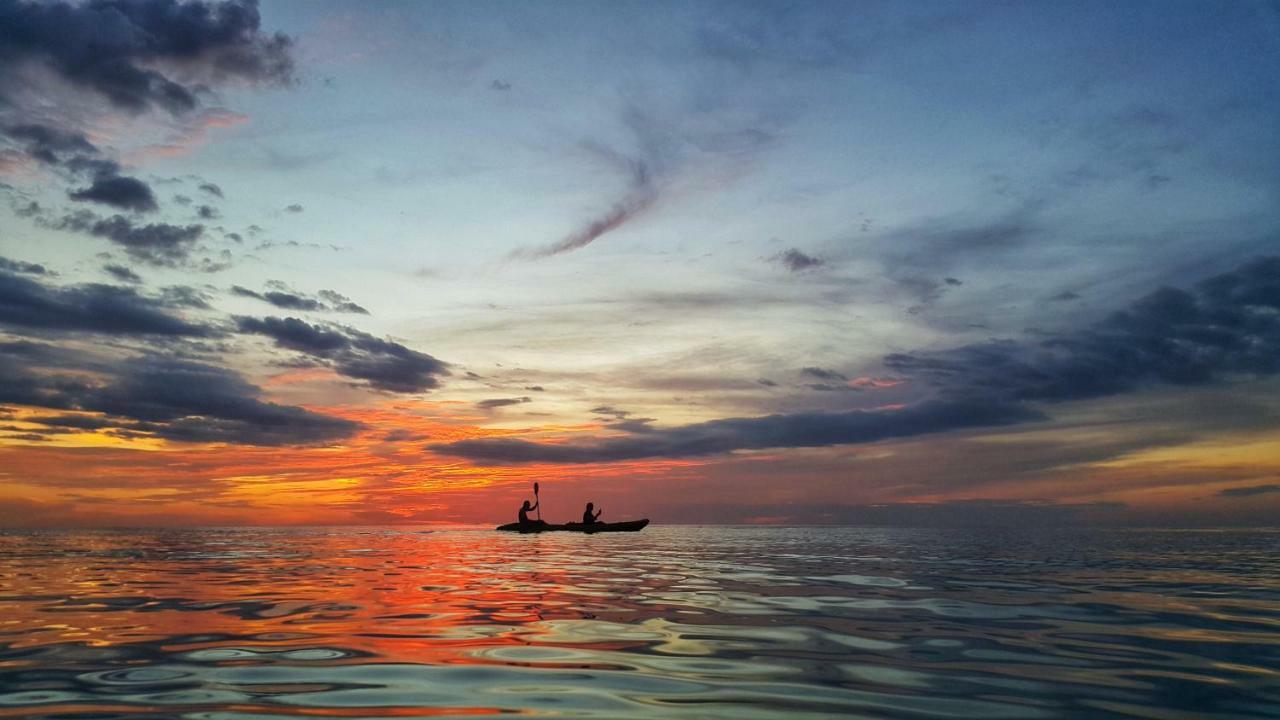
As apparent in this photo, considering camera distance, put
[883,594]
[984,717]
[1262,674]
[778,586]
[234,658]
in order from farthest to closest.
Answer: [778,586], [883,594], [234,658], [1262,674], [984,717]

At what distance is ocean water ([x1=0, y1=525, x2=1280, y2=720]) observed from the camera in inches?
308

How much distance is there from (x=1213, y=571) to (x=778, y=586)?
18.2 metres

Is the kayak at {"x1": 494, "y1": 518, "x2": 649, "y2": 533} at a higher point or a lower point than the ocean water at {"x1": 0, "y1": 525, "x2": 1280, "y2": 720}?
lower

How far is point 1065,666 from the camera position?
985cm

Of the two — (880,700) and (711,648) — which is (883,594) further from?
(880,700)

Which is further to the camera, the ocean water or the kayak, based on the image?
the kayak

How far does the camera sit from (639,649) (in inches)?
428

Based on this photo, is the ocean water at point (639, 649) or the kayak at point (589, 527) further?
the kayak at point (589, 527)

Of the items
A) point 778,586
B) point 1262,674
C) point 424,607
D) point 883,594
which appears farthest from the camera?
point 778,586

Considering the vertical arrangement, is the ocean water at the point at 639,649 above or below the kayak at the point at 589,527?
above

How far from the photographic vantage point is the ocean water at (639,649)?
7832 millimetres

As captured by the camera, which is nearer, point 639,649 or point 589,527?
point 639,649

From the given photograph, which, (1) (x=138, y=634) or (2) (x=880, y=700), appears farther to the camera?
(1) (x=138, y=634)

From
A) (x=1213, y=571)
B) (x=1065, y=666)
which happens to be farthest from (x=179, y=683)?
(x=1213, y=571)
